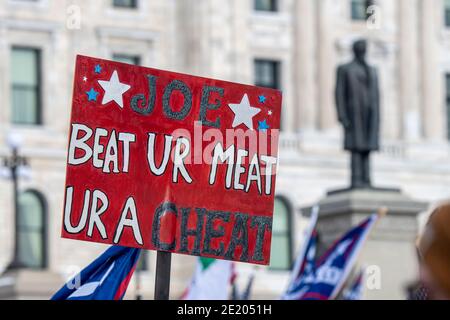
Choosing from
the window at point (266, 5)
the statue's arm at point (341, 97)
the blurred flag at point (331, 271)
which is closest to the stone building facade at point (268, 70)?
the window at point (266, 5)

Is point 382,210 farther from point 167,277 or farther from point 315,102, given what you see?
point 315,102

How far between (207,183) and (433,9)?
39567 mm

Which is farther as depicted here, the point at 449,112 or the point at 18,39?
the point at 449,112

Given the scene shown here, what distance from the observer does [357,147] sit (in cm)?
1994

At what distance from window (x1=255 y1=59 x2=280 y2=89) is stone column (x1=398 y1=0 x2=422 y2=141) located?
3.67m

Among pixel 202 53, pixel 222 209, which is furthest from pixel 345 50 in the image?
pixel 222 209

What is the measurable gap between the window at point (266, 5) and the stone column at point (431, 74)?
14.2ft

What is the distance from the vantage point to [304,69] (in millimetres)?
44312

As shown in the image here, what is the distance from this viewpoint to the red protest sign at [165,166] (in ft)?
22.8

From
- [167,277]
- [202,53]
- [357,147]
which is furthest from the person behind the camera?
[202,53]

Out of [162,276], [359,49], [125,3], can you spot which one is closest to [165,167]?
[162,276]

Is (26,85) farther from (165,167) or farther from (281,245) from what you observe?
(165,167)

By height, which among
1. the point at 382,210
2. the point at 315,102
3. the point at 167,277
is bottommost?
the point at 167,277

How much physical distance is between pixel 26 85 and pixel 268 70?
656 cm
